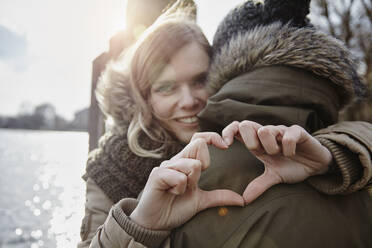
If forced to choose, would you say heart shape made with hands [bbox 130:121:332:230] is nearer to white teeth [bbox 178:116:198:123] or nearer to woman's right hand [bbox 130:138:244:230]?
woman's right hand [bbox 130:138:244:230]

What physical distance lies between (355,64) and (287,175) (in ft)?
2.24

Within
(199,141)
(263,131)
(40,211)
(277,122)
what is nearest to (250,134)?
(263,131)

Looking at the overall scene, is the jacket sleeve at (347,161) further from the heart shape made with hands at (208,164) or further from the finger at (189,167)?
the finger at (189,167)

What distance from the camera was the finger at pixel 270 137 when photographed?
0.87 m

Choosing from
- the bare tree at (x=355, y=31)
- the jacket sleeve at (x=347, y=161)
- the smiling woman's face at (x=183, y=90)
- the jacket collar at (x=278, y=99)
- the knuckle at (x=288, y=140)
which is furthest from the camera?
the bare tree at (x=355, y=31)

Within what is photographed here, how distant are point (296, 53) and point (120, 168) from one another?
1.25 metres

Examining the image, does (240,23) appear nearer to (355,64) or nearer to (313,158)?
(355,64)

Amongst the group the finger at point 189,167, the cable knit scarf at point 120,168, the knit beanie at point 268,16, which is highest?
the knit beanie at point 268,16

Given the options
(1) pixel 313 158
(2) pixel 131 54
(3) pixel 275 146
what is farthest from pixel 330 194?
(2) pixel 131 54

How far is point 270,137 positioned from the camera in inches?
34.2

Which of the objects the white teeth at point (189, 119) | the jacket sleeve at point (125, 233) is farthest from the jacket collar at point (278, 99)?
the white teeth at point (189, 119)

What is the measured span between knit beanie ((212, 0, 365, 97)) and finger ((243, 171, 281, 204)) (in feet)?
1.96

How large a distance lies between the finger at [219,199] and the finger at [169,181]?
0.37ft

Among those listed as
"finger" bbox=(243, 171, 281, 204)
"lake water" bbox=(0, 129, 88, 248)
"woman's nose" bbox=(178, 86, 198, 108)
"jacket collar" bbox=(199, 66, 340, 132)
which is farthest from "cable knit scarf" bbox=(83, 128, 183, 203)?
"lake water" bbox=(0, 129, 88, 248)
